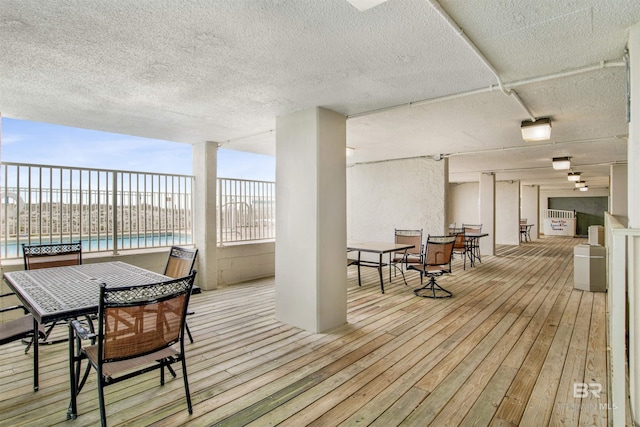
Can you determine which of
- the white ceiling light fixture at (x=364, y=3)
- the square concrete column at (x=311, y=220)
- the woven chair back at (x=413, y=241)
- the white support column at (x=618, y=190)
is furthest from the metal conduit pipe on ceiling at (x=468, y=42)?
the white support column at (x=618, y=190)

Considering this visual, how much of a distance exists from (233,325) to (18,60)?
3056 mm

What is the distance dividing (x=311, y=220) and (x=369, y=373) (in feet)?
5.30

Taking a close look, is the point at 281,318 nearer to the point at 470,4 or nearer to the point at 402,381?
the point at 402,381

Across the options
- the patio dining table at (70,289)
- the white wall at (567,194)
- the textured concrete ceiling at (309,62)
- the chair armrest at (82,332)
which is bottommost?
the chair armrest at (82,332)

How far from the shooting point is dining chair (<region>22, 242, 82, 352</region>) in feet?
10.8

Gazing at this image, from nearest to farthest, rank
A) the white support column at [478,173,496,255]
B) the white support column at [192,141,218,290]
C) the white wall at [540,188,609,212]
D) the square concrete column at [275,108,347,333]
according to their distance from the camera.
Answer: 1. the square concrete column at [275,108,347,333]
2. the white support column at [192,141,218,290]
3. the white support column at [478,173,496,255]
4. the white wall at [540,188,609,212]

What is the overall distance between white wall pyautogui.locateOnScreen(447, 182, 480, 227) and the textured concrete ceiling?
987 cm

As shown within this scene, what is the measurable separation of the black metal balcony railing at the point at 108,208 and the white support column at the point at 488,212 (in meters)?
6.89

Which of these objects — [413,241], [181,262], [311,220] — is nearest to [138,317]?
[181,262]

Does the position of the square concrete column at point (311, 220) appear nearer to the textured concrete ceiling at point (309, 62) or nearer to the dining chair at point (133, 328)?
the textured concrete ceiling at point (309, 62)

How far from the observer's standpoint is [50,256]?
3.44 m

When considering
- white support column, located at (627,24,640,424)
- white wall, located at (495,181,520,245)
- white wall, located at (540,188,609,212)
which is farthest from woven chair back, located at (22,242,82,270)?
white wall, located at (540,188,609,212)

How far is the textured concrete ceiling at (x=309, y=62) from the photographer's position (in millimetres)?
1844

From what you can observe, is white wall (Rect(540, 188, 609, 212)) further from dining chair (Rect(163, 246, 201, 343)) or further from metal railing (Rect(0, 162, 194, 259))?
dining chair (Rect(163, 246, 201, 343))
